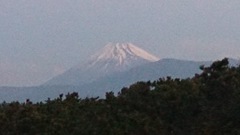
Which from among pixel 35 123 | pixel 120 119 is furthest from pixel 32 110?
pixel 120 119

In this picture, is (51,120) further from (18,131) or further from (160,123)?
(160,123)

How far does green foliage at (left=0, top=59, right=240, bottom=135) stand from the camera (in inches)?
644

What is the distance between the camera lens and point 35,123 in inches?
686

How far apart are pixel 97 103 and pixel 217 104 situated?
273 centimetres

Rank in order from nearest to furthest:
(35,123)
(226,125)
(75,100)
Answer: (226,125) < (35,123) < (75,100)

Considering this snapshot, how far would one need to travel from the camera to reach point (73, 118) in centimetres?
1777

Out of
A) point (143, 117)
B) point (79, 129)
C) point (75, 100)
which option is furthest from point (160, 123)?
point (75, 100)

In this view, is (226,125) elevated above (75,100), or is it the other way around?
(75,100)

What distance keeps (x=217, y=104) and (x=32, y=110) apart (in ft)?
12.8

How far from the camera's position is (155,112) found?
16938 mm

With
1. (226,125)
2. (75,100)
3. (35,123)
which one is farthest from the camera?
(75,100)

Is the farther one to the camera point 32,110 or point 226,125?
point 32,110

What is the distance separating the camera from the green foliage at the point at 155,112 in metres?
16.4

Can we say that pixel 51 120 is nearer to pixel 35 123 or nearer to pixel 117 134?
pixel 35 123
